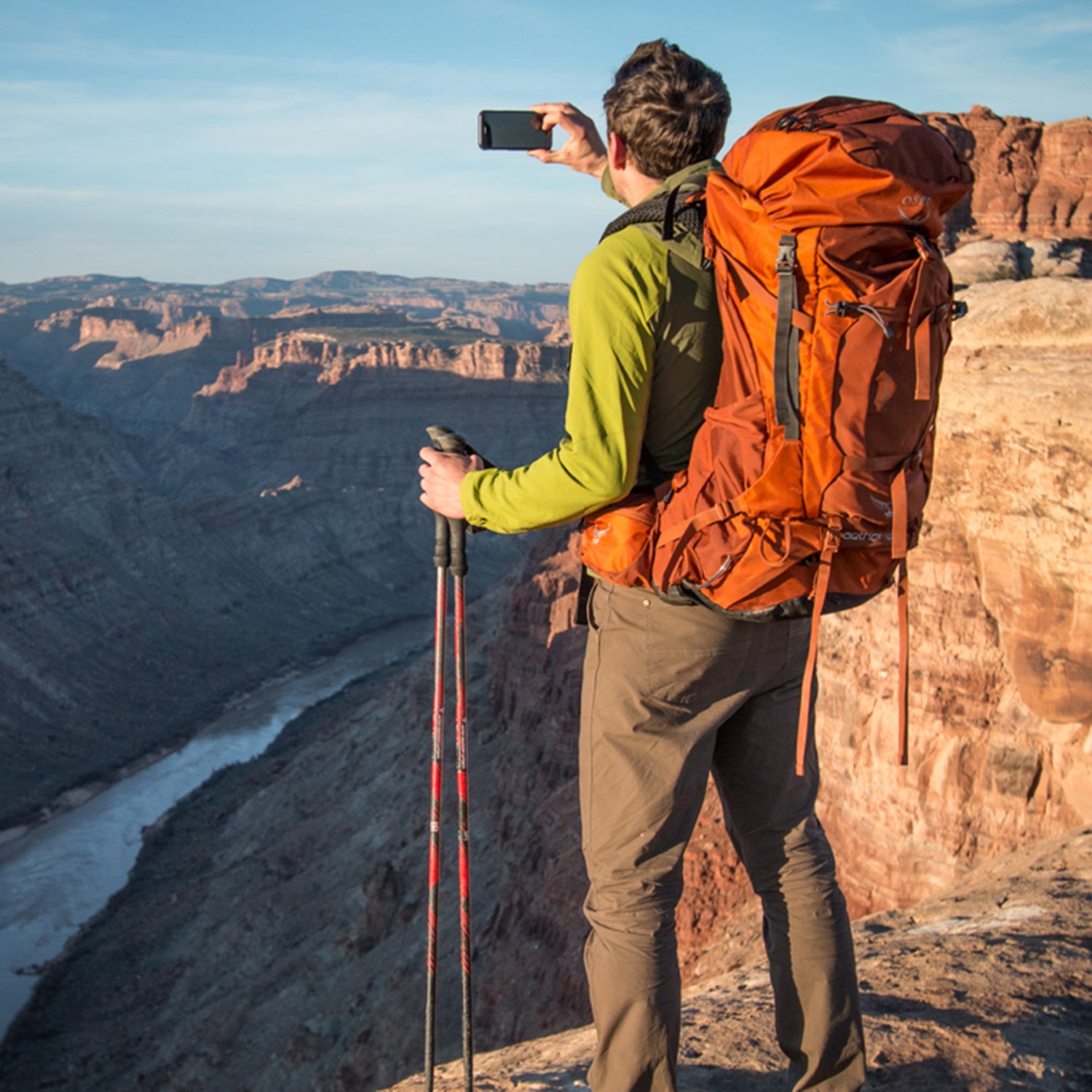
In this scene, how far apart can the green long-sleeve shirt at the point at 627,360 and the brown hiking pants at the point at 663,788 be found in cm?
33

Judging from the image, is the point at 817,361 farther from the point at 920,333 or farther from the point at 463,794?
the point at 463,794

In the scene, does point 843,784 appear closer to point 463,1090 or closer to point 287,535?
point 463,1090

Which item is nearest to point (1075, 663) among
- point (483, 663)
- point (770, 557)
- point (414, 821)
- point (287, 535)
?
point (770, 557)

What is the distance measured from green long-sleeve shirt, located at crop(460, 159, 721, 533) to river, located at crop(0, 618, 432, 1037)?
19683mm

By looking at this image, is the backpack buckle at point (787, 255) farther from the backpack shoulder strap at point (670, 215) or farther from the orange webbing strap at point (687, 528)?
the orange webbing strap at point (687, 528)

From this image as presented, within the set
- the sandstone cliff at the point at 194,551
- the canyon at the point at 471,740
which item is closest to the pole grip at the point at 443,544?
the canyon at the point at 471,740

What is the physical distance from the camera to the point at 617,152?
2.41 metres

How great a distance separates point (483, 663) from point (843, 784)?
1131 centimetres

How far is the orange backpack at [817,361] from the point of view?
6.70 ft

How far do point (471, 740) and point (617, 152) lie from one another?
15.3 metres

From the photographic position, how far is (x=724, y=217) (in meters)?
2.12

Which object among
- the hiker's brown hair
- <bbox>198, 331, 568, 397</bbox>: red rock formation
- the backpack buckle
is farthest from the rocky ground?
<bbox>198, 331, 568, 397</bbox>: red rock formation

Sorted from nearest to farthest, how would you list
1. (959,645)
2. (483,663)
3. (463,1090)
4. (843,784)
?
(463,1090) → (959,645) → (843,784) → (483,663)

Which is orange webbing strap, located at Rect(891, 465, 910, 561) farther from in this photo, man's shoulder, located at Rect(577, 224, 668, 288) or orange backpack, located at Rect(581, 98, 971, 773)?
A: man's shoulder, located at Rect(577, 224, 668, 288)
